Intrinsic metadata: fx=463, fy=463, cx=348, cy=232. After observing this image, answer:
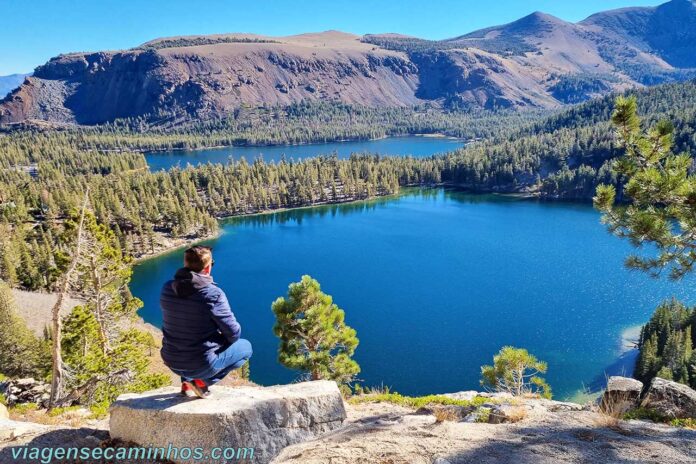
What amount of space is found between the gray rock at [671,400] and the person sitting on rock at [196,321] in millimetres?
10101

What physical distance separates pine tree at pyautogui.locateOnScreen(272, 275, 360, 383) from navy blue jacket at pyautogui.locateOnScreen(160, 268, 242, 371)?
15724 millimetres

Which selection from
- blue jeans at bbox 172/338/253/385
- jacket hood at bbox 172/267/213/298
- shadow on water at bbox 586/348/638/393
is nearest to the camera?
jacket hood at bbox 172/267/213/298

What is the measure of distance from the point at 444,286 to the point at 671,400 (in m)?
57.9

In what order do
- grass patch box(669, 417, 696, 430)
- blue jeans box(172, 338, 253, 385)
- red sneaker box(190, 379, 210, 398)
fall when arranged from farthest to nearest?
grass patch box(669, 417, 696, 430) < red sneaker box(190, 379, 210, 398) < blue jeans box(172, 338, 253, 385)

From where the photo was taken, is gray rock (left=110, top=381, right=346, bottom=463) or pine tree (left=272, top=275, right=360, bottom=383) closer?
gray rock (left=110, top=381, right=346, bottom=463)

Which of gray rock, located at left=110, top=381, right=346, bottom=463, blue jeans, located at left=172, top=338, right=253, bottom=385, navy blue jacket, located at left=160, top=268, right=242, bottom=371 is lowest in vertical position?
gray rock, located at left=110, top=381, right=346, bottom=463

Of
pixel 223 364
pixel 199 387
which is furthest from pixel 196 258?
pixel 199 387

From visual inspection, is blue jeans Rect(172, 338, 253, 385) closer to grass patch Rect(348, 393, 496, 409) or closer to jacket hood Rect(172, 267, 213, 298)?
jacket hood Rect(172, 267, 213, 298)

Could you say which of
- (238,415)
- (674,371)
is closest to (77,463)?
(238,415)

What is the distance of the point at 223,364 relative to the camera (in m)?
7.55

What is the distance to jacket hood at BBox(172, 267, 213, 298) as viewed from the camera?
6.85m

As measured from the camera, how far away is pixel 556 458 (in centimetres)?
704

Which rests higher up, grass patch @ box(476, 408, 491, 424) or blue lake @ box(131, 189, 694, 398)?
grass patch @ box(476, 408, 491, 424)

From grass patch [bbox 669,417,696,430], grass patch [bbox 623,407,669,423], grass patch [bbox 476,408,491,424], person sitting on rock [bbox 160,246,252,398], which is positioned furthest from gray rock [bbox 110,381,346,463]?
grass patch [bbox 669,417,696,430]
